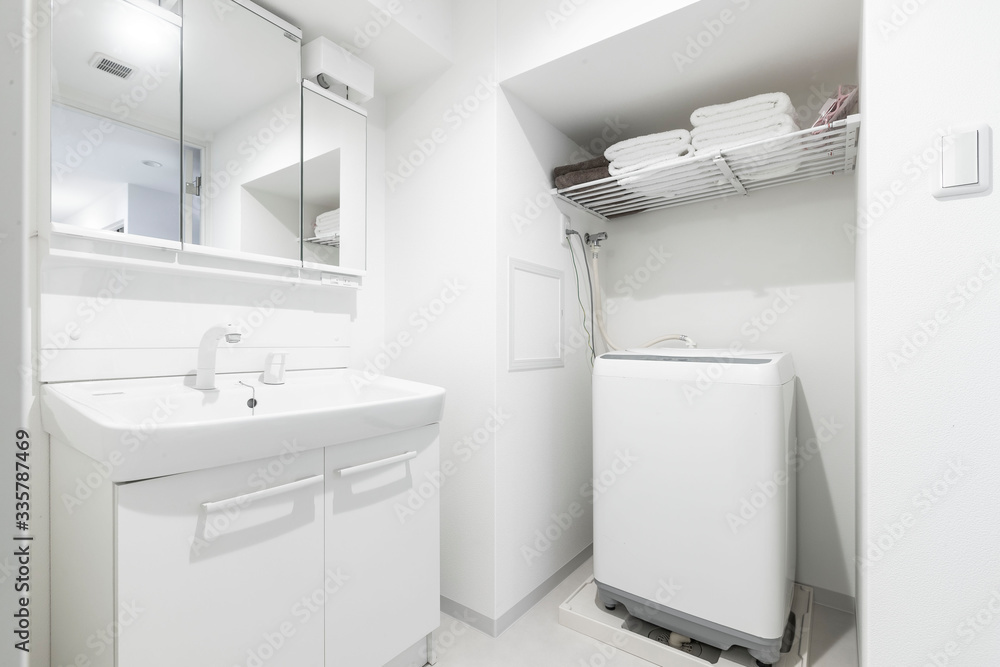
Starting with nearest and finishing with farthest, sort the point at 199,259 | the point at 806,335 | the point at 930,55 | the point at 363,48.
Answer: the point at 930,55, the point at 199,259, the point at 363,48, the point at 806,335

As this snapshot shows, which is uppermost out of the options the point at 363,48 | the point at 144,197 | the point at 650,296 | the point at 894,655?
the point at 363,48

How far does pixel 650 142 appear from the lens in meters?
1.67

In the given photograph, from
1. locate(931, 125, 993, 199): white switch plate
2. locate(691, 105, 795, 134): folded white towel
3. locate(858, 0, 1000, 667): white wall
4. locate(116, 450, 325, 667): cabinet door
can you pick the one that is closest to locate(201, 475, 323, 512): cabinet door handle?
locate(116, 450, 325, 667): cabinet door

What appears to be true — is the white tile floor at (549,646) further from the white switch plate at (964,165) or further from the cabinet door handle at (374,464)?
the white switch plate at (964,165)

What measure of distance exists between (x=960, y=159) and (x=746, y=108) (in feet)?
2.38

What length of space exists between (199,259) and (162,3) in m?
0.69

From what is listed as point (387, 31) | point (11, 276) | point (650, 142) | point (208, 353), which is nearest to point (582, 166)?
point (650, 142)

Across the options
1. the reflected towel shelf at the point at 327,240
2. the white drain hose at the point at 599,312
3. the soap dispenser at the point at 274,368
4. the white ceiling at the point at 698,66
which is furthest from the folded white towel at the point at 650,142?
the soap dispenser at the point at 274,368

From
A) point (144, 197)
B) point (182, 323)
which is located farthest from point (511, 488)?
point (144, 197)

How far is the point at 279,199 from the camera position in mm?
1538

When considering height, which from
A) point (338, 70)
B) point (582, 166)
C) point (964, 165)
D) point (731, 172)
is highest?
point (338, 70)

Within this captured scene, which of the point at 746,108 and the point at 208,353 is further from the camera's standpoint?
the point at 746,108

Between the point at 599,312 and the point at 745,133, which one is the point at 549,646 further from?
the point at 745,133

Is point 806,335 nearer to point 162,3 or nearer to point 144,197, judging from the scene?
point 144,197
